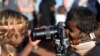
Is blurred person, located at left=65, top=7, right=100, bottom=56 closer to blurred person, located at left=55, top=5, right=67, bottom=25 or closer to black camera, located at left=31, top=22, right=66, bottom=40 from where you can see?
black camera, located at left=31, top=22, right=66, bottom=40

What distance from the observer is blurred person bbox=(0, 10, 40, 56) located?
2.98 metres

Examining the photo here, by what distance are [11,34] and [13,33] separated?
2cm

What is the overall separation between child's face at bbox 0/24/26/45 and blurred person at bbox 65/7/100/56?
349mm

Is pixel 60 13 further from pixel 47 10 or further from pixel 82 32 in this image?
pixel 82 32

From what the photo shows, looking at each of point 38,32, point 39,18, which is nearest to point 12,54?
point 38,32

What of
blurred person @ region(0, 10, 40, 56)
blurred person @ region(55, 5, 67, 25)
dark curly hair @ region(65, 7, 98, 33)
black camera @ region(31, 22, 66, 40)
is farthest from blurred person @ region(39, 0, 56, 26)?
black camera @ region(31, 22, 66, 40)

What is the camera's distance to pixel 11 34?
2.97 m

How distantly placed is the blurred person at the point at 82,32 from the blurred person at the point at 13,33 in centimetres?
31

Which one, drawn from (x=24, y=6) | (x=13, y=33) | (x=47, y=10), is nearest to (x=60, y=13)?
(x=47, y=10)

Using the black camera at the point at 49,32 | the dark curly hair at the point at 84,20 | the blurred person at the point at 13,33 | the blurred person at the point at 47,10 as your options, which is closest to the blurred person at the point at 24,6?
the blurred person at the point at 47,10

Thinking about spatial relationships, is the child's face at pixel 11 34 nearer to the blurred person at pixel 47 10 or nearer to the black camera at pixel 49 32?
the black camera at pixel 49 32

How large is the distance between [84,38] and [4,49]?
60 centimetres

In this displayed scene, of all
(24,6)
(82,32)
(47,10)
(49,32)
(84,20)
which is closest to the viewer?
(49,32)

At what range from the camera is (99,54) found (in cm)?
315
